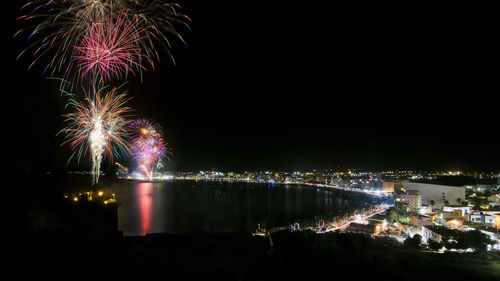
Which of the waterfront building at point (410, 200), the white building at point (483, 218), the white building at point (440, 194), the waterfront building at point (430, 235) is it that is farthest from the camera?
the waterfront building at point (410, 200)

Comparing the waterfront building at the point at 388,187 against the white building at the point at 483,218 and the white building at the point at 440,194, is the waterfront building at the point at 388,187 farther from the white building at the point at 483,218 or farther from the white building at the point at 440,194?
the white building at the point at 483,218

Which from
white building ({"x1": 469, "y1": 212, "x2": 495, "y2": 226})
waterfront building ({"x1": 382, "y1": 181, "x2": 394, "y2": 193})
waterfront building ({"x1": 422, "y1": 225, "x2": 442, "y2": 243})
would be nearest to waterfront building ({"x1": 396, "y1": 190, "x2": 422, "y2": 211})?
white building ({"x1": 469, "y1": 212, "x2": 495, "y2": 226})

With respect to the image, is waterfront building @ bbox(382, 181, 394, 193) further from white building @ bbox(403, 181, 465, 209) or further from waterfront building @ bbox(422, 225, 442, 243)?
waterfront building @ bbox(422, 225, 442, 243)

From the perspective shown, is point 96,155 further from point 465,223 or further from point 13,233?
point 465,223

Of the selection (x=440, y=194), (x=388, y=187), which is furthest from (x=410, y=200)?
(x=388, y=187)

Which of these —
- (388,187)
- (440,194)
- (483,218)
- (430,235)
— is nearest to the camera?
(430,235)

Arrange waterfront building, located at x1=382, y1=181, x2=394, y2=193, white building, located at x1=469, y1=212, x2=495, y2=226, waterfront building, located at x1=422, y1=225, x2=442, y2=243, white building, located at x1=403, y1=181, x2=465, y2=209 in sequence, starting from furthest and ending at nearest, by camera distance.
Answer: waterfront building, located at x1=382, y1=181, x2=394, y2=193
white building, located at x1=403, y1=181, x2=465, y2=209
white building, located at x1=469, y1=212, x2=495, y2=226
waterfront building, located at x1=422, y1=225, x2=442, y2=243

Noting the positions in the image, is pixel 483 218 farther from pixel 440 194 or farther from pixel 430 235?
pixel 440 194

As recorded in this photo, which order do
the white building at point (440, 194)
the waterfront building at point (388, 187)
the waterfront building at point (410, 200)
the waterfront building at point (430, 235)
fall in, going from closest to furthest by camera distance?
the waterfront building at point (430, 235)
the white building at point (440, 194)
the waterfront building at point (410, 200)
the waterfront building at point (388, 187)

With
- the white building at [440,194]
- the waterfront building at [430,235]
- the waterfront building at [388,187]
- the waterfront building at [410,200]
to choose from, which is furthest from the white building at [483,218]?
the waterfront building at [388,187]
